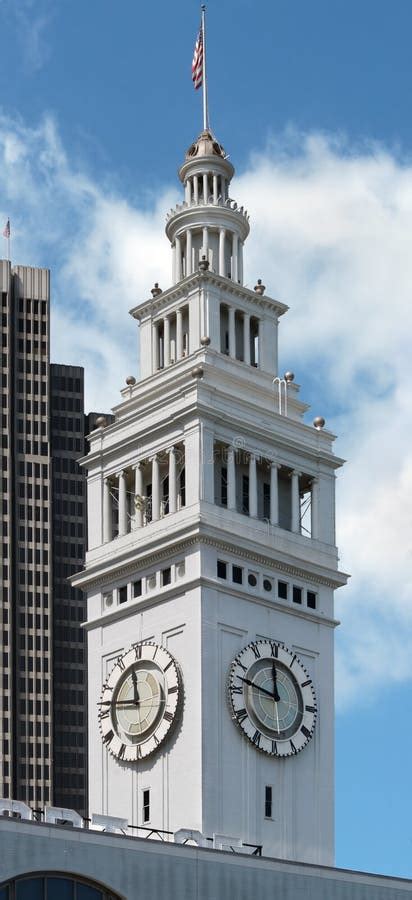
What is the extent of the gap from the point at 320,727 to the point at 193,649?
338 inches

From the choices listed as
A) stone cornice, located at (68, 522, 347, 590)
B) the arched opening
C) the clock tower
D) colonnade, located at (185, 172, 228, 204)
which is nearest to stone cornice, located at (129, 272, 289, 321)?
the clock tower

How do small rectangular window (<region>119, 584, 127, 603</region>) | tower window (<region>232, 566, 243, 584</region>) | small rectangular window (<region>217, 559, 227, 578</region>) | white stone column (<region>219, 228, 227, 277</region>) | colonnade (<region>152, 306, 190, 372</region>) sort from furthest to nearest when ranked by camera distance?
white stone column (<region>219, 228, 227, 277</region>), colonnade (<region>152, 306, 190, 372</region>), small rectangular window (<region>119, 584, 127, 603</region>), tower window (<region>232, 566, 243, 584</region>), small rectangular window (<region>217, 559, 227, 578</region>)

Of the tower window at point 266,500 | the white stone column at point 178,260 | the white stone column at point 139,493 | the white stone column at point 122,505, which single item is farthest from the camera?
the white stone column at point 178,260

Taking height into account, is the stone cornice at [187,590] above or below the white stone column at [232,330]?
below

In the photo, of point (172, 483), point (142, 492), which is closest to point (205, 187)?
point (142, 492)

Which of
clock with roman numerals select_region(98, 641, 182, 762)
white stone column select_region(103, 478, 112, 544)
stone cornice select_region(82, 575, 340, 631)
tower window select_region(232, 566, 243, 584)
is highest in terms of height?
white stone column select_region(103, 478, 112, 544)

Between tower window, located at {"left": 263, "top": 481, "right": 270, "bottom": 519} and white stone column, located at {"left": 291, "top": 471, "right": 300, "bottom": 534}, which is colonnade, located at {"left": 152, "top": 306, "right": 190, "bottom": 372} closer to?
tower window, located at {"left": 263, "top": 481, "right": 270, "bottom": 519}

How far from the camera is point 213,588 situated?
96.8 meters

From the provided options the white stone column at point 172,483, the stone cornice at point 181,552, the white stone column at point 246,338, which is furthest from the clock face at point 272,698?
the white stone column at point 246,338

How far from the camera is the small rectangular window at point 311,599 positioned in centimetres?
10244

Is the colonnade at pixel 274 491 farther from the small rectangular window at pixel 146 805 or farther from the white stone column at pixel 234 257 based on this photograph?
the small rectangular window at pixel 146 805

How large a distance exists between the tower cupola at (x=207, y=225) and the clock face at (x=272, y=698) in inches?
830

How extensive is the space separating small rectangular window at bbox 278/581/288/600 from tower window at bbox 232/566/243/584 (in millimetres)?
2832

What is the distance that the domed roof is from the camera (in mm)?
113250
